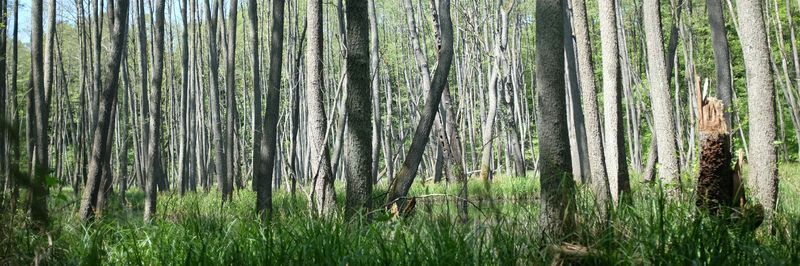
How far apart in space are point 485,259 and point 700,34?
20580mm

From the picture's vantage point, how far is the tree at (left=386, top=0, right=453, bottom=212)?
661 centimetres

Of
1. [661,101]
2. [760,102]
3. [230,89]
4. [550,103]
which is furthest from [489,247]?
[230,89]

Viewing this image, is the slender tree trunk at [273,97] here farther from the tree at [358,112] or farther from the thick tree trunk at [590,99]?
the thick tree trunk at [590,99]

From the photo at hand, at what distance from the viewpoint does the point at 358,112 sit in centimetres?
556

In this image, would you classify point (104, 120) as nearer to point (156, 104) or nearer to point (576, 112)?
point (156, 104)

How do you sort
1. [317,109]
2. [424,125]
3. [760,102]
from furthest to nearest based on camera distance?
1. [317,109]
2. [424,125]
3. [760,102]

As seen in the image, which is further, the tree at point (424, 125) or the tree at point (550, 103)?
the tree at point (424, 125)

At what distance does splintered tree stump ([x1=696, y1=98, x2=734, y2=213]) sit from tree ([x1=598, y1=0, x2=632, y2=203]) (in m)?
1.80

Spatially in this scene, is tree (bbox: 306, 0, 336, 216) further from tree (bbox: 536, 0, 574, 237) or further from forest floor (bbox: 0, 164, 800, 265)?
tree (bbox: 536, 0, 574, 237)

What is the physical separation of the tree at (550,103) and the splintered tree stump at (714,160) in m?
1.04

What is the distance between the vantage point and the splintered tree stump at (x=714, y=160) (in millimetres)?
4680

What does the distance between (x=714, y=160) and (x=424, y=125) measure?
2.93 meters

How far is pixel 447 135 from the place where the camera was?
1223 centimetres

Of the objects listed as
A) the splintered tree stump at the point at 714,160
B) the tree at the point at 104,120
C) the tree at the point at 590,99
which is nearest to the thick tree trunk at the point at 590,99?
the tree at the point at 590,99
